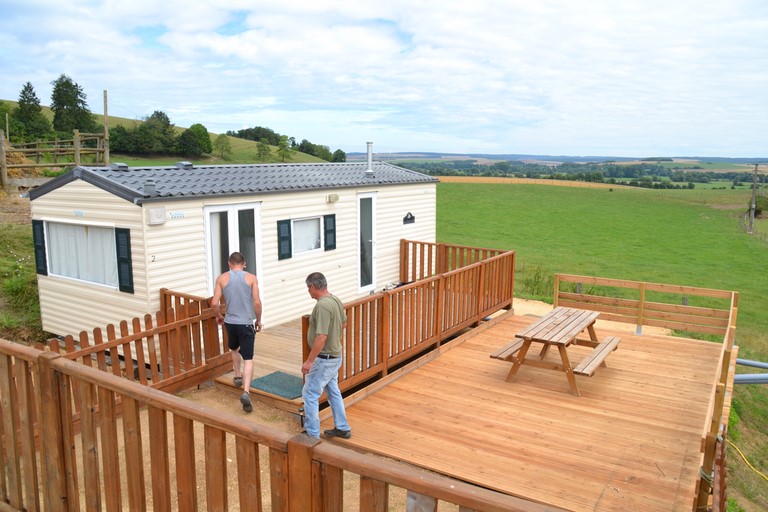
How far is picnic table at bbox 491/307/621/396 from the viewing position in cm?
717

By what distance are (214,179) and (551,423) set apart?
599 centimetres

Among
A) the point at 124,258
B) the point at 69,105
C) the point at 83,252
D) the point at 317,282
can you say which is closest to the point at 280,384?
the point at 317,282

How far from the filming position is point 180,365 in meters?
7.10

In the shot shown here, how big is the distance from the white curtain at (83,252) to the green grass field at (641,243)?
339 inches

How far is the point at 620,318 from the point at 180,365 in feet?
24.4

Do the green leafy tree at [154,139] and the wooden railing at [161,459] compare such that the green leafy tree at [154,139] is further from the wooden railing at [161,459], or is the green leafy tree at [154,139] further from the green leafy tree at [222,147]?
the wooden railing at [161,459]

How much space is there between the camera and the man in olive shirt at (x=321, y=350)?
5449 mm

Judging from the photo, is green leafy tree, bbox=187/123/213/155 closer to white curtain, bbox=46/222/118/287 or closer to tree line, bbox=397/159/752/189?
tree line, bbox=397/159/752/189

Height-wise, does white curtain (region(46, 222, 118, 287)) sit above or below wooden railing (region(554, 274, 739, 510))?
above

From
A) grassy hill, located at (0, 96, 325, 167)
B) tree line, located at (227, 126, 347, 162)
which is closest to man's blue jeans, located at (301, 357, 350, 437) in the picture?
grassy hill, located at (0, 96, 325, 167)

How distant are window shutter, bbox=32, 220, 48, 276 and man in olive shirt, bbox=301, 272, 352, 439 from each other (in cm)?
601

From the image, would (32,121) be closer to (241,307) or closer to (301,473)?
(241,307)

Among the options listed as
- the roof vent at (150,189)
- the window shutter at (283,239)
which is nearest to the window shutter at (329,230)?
the window shutter at (283,239)

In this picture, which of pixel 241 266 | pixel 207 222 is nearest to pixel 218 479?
pixel 241 266
